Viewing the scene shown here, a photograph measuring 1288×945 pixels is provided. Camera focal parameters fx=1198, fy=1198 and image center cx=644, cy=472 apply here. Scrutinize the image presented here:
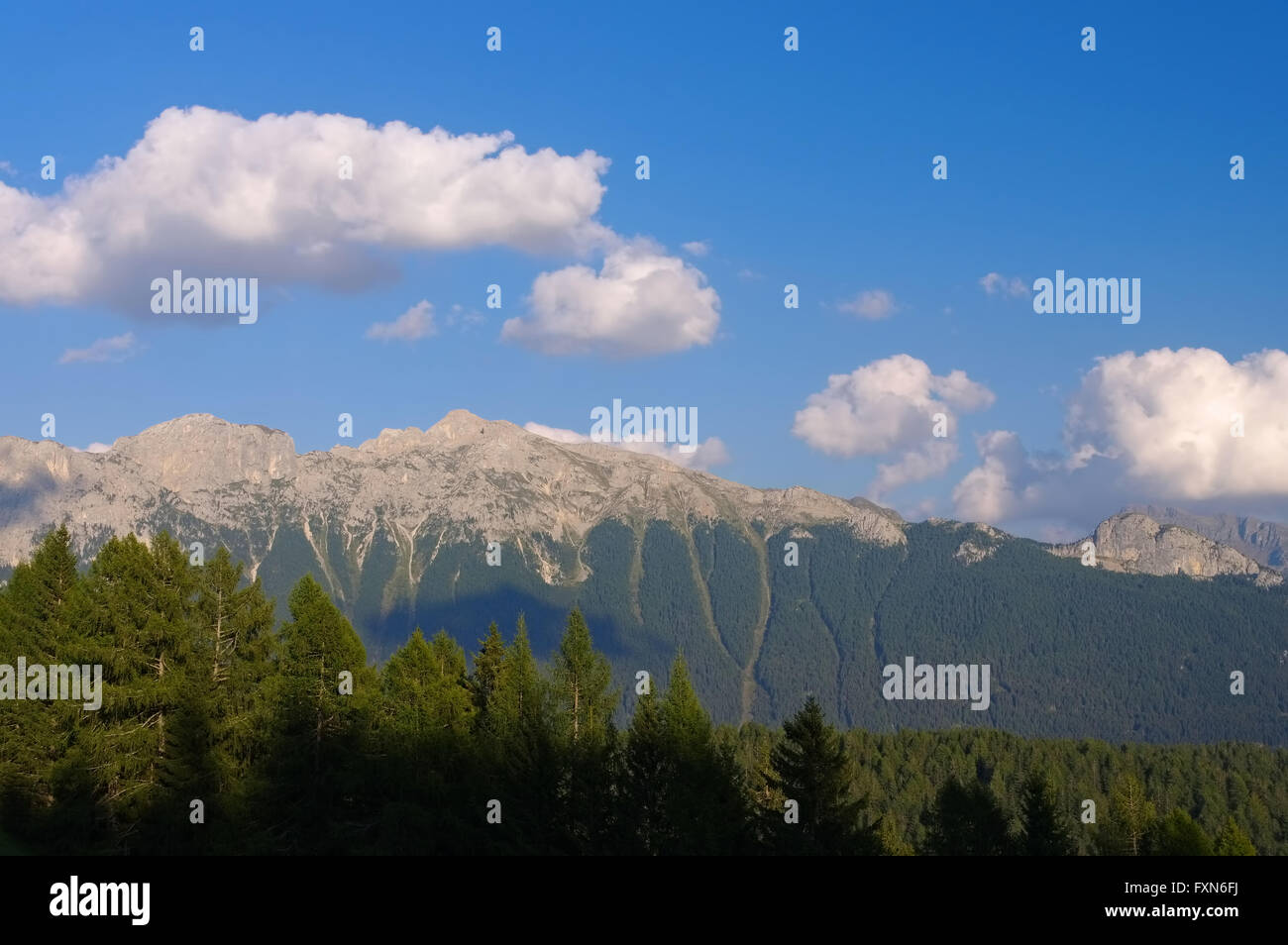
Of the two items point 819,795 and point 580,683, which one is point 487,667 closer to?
point 580,683

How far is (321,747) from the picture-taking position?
51.5m

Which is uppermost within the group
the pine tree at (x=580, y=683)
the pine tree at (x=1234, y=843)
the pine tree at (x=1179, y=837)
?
the pine tree at (x=580, y=683)

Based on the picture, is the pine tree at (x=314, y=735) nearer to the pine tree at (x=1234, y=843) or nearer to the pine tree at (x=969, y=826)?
the pine tree at (x=969, y=826)

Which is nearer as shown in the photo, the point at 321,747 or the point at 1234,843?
the point at 321,747

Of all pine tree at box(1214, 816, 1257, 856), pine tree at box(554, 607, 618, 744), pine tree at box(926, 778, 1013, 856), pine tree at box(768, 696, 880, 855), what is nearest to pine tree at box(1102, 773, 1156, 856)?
pine tree at box(1214, 816, 1257, 856)

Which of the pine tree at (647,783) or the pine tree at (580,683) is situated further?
the pine tree at (580,683)

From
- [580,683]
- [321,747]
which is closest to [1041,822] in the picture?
[580,683]

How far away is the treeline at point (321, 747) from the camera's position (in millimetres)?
48750

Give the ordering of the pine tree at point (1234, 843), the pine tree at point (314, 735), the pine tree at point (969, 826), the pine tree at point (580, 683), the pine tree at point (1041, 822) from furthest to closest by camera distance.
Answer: the pine tree at point (1234, 843)
the pine tree at point (969, 826)
the pine tree at point (1041, 822)
the pine tree at point (580, 683)
the pine tree at point (314, 735)

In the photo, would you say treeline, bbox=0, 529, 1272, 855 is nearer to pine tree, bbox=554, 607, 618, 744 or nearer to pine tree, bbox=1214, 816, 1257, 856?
pine tree, bbox=554, 607, 618, 744

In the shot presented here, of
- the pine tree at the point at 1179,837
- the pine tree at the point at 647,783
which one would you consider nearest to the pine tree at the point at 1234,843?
the pine tree at the point at 1179,837
